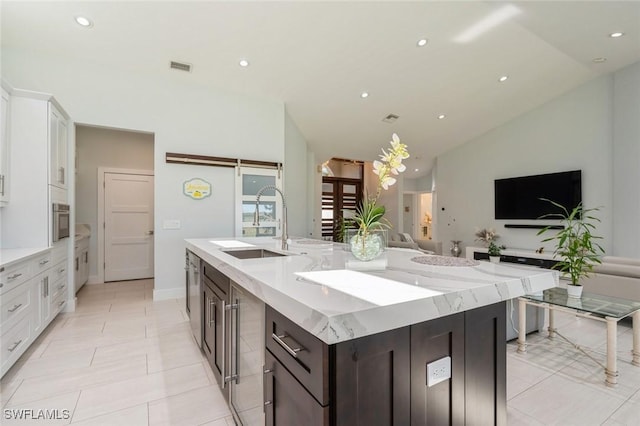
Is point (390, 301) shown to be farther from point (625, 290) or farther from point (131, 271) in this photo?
point (131, 271)

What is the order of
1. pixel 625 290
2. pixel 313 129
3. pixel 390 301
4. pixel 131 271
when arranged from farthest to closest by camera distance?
pixel 313 129, pixel 131 271, pixel 625 290, pixel 390 301

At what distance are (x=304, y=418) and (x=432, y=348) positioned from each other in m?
0.48

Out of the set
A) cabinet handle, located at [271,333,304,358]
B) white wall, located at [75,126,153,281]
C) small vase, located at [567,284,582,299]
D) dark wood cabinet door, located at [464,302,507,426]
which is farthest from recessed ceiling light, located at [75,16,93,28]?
small vase, located at [567,284,582,299]

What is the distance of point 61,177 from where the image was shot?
3.49 metres

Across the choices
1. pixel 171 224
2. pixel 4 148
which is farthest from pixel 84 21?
pixel 171 224

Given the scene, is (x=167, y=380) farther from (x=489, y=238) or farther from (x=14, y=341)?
(x=489, y=238)

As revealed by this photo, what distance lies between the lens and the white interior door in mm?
5199

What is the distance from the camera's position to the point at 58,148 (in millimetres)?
3385

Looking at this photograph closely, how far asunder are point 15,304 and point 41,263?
2.25 ft

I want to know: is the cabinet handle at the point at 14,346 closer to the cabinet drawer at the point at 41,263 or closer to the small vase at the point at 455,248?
the cabinet drawer at the point at 41,263

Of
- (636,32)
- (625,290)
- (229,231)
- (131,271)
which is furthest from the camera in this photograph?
(131,271)

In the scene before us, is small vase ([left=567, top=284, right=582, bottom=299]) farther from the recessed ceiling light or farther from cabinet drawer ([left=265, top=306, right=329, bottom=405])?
the recessed ceiling light

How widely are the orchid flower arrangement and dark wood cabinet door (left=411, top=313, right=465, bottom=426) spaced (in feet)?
1.77

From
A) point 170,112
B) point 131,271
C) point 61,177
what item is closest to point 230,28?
point 170,112
